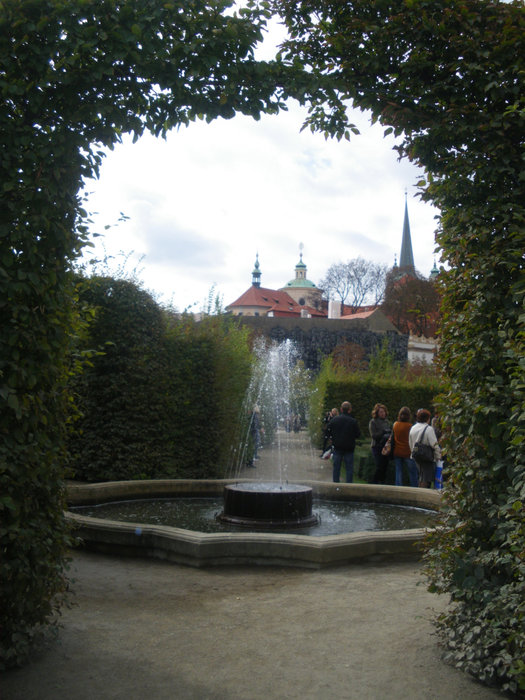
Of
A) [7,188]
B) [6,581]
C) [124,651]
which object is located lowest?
[124,651]

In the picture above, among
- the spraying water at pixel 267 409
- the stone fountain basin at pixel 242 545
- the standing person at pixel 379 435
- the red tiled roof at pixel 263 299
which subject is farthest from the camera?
the red tiled roof at pixel 263 299

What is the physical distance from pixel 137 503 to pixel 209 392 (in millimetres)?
3491

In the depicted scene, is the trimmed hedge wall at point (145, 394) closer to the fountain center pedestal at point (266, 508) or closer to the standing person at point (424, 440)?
the fountain center pedestal at point (266, 508)

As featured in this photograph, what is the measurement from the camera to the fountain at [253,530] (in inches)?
270

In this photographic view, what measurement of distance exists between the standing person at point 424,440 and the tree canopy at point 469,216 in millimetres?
6058

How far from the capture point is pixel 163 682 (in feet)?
13.1

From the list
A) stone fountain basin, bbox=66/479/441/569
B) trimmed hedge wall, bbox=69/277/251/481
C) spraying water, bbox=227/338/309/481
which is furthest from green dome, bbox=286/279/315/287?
stone fountain basin, bbox=66/479/441/569

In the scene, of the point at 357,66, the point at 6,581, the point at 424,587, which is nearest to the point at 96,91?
the point at 357,66

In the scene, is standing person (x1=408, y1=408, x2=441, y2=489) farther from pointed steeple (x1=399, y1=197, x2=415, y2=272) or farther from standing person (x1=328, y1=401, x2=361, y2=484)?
pointed steeple (x1=399, y1=197, x2=415, y2=272)

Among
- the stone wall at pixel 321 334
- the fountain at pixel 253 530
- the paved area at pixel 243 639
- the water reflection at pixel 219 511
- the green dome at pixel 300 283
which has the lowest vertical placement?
the paved area at pixel 243 639

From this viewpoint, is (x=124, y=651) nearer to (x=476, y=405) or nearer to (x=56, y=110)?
(x=476, y=405)

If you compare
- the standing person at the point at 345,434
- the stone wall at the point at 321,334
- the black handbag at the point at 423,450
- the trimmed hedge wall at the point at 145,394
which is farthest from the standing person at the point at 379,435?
the stone wall at the point at 321,334

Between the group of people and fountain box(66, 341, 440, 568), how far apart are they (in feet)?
2.62

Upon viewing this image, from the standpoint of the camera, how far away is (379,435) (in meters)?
12.4
